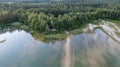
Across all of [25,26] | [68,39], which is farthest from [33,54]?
[25,26]

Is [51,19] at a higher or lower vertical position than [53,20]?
higher

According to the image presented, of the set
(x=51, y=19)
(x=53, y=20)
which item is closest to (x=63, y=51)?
(x=53, y=20)

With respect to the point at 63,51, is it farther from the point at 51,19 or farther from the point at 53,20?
the point at 51,19

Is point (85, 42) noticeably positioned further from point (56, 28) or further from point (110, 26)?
point (110, 26)

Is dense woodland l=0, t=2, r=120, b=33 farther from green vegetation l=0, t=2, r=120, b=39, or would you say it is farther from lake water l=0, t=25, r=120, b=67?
lake water l=0, t=25, r=120, b=67

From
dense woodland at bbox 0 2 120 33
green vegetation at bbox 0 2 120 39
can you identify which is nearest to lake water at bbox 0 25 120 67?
green vegetation at bbox 0 2 120 39

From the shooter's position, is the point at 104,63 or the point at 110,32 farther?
the point at 110,32

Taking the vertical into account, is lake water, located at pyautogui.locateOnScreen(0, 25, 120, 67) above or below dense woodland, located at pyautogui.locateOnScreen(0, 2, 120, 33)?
below

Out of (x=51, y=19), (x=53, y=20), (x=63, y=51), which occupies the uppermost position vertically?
(x=51, y=19)
